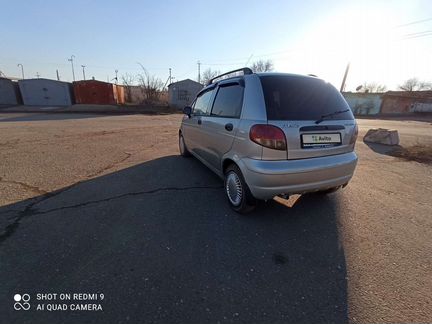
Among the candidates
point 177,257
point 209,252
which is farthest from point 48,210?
point 209,252

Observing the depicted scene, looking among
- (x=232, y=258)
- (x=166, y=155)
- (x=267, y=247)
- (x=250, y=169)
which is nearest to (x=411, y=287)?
(x=267, y=247)

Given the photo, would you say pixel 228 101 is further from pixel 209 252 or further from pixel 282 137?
pixel 209 252

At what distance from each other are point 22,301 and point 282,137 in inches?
110

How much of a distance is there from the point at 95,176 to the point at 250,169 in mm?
3506

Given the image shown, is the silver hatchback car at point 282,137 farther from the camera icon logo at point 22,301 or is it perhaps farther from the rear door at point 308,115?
the camera icon logo at point 22,301

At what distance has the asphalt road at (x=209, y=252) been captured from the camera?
1.77 m

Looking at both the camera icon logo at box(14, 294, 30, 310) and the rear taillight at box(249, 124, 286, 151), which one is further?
the rear taillight at box(249, 124, 286, 151)

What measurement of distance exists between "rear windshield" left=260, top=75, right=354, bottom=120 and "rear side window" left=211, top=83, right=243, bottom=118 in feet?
1.34

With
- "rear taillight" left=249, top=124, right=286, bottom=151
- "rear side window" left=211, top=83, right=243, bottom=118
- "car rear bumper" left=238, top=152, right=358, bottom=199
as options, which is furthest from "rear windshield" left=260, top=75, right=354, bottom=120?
"car rear bumper" left=238, top=152, right=358, bottom=199

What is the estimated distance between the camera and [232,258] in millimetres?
2332

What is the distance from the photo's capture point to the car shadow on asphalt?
1.76 meters

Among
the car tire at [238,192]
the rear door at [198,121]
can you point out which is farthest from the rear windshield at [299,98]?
the rear door at [198,121]

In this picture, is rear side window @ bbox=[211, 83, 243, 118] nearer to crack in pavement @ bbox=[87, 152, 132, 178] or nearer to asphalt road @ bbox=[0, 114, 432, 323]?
asphalt road @ bbox=[0, 114, 432, 323]

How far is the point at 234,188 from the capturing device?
318 cm
